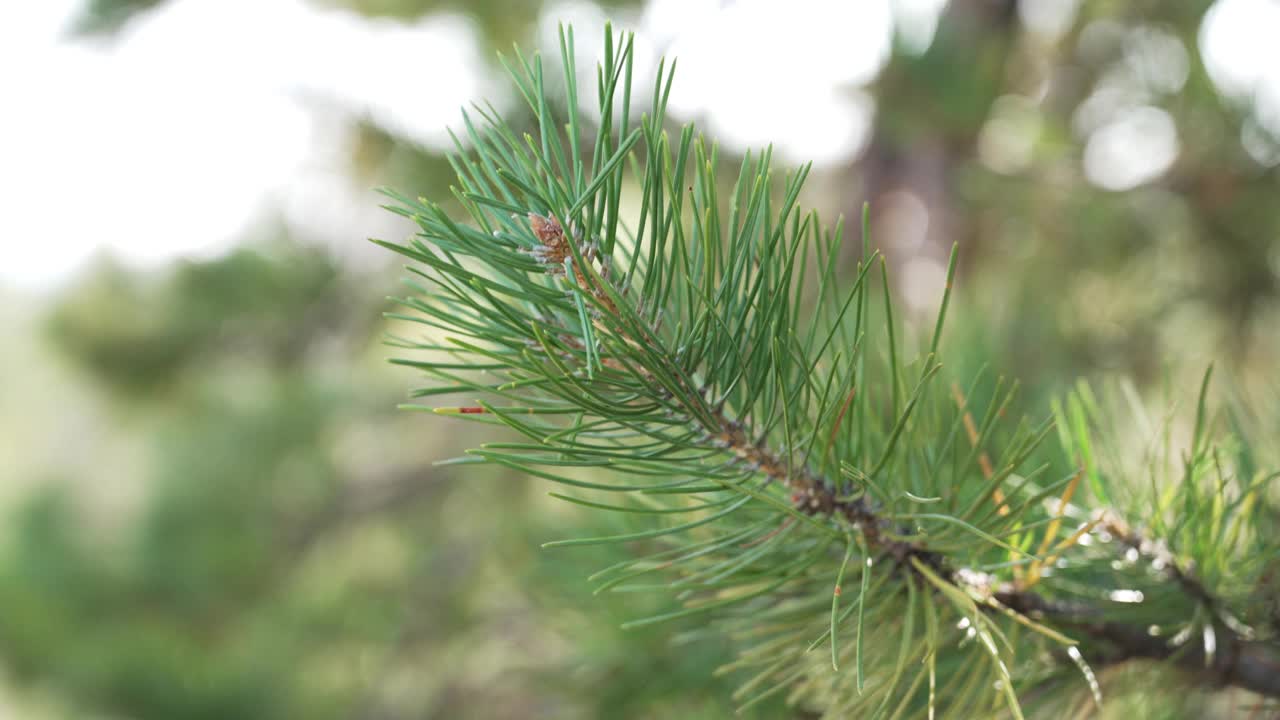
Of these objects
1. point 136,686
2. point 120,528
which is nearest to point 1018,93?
point 136,686

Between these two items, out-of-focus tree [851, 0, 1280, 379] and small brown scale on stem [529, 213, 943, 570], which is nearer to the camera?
small brown scale on stem [529, 213, 943, 570]

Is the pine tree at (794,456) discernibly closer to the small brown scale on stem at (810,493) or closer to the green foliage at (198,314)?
the small brown scale on stem at (810,493)

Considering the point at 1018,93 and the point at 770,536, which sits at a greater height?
the point at 1018,93

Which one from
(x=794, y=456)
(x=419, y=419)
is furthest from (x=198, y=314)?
(x=794, y=456)

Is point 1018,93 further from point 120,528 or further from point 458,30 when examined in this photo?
point 120,528

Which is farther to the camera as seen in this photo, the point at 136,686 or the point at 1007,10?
the point at 136,686

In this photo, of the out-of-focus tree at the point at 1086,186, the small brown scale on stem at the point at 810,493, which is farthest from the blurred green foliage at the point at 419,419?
the small brown scale on stem at the point at 810,493

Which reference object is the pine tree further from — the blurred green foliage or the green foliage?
the green foliage

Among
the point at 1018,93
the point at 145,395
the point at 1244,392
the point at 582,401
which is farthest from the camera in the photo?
the point at 145,395

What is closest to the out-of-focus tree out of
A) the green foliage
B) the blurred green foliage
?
the blurred green foliage
